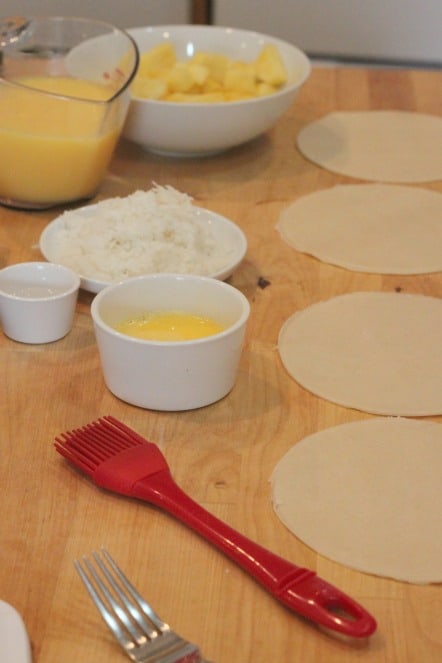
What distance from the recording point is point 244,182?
1537 mm

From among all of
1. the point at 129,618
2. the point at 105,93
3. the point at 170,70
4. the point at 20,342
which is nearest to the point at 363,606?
the point at 129,618

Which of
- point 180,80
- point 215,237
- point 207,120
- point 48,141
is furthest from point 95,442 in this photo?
point 180,80

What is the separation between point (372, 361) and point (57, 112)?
1.97 feet

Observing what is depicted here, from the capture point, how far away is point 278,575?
2.49 feet

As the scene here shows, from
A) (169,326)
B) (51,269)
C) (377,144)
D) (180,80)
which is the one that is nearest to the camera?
(169,326)

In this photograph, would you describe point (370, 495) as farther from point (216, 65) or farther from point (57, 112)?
point (216, 65)

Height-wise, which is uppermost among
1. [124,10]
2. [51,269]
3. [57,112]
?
[57,112]

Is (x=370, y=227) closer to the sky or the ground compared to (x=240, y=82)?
closer to the ground

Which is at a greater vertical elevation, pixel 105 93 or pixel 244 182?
pixel 105 93

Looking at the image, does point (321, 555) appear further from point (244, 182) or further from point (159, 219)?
point (244, 182)

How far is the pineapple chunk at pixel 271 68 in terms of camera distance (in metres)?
1.62

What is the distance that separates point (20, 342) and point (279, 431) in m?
0.35

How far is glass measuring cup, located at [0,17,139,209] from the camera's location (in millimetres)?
1341

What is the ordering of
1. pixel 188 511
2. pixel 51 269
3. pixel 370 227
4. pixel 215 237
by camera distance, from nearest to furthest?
pixel 188 511 → pixel 51 269 → pixel 215 237 → pixel 370 227
